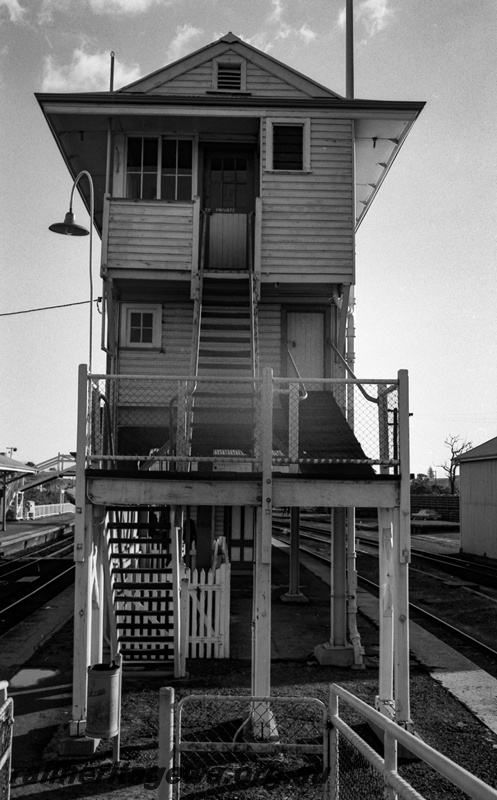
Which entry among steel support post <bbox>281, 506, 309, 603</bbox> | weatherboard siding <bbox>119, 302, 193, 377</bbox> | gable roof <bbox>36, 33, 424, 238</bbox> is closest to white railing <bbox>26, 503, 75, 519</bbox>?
steel support post <bbox>281, 506, 309, 603</bbox>

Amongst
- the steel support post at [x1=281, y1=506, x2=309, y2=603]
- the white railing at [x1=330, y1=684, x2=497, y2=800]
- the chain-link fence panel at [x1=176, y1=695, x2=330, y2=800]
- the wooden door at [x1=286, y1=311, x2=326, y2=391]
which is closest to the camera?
the white railing at [x1=330, y1=684, x2=497, y2=800]

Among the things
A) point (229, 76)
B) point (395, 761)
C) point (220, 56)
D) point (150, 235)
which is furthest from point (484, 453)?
point (395, 761)

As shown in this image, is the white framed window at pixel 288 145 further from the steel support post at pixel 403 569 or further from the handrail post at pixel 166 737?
the handrail post at pixel 166 737

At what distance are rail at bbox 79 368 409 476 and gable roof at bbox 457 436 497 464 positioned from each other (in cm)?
1881

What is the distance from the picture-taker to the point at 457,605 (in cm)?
1800

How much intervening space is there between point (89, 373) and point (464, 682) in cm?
745

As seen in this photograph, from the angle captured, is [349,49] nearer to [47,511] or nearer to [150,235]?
[150,235]

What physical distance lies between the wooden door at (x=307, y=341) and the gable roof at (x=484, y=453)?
1765 centimetres

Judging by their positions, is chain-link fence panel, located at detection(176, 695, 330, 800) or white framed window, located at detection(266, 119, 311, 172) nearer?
chain-link fence panel, located at detection(176, 695, 330, 800)

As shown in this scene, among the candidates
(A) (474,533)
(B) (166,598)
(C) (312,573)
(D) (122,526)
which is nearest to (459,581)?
(C) (312,573)

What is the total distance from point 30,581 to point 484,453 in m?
19.1

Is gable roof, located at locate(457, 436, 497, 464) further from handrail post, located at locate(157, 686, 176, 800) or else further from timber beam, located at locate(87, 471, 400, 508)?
handrail post, located at locate(157, 686, 176, 800)

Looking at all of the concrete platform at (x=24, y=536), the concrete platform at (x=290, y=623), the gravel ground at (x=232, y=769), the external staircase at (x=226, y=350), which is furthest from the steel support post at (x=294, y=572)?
the concrete platform at (x=24, y=536)

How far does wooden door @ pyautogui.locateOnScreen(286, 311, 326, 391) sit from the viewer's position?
13312 mm
